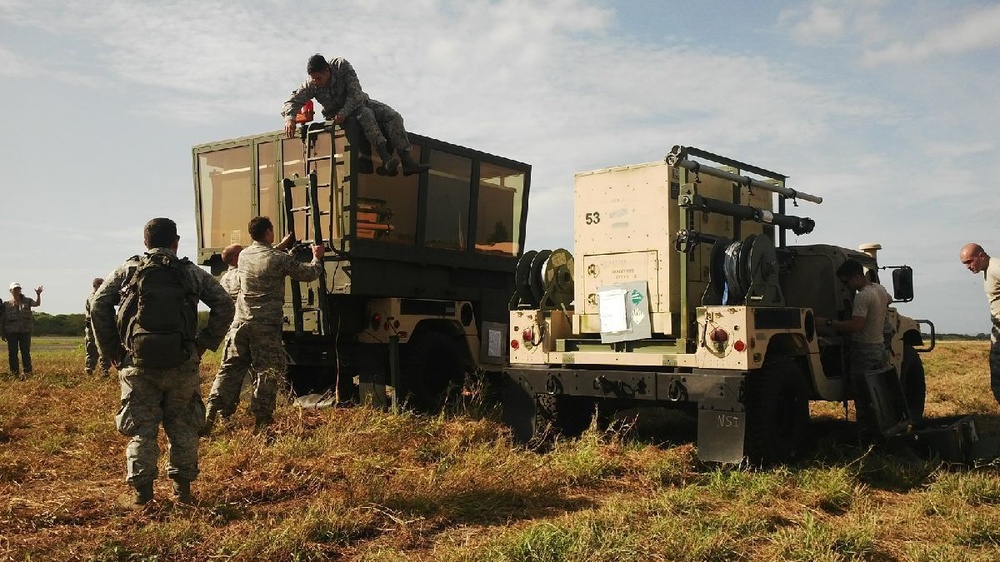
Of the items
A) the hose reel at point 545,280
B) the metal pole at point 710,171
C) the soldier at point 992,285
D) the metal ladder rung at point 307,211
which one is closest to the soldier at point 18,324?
the metal ladder rung at point 307,211

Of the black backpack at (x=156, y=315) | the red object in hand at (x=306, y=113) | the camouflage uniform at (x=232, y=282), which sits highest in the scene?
the red object in hand at (x=306, y=113)

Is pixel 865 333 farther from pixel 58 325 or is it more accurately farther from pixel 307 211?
pixel 58 325

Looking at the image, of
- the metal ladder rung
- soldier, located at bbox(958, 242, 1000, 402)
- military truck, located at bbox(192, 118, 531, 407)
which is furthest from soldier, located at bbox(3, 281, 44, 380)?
soldier, located at bbox(958, 242, 1000, 402)

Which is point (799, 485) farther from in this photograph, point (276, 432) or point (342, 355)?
point (342, 355)

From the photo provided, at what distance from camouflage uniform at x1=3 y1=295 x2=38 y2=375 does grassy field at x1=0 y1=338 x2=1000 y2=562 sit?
6.47m

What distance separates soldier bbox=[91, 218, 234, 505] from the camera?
508 centimetres

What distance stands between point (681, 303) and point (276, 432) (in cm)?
348

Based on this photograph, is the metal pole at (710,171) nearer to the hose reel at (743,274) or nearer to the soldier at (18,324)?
the hose reel at (743,274)

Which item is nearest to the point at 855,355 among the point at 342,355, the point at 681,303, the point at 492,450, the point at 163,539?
the point at 681,303

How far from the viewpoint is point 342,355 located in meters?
8.98

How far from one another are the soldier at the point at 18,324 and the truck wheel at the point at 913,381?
12631 mm

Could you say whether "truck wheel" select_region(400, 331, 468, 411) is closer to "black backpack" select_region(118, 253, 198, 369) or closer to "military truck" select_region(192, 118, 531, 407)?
"military truck" select_region(192, 118, 531, 407)

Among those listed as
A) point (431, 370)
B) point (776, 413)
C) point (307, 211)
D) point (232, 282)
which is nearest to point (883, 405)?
point (776, 413)

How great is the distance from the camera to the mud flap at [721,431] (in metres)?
6.24
